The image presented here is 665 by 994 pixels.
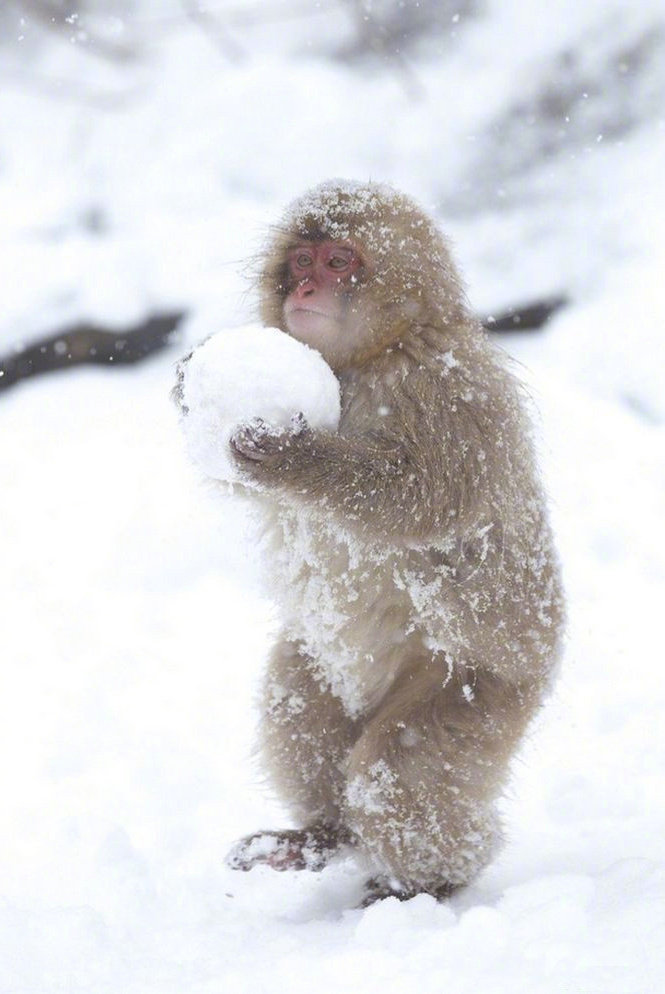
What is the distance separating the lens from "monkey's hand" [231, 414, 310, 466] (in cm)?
257

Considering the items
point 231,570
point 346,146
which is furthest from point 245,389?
point 346,146

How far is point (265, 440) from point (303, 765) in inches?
38.4

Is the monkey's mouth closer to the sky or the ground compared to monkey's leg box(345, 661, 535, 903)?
closer to the sky

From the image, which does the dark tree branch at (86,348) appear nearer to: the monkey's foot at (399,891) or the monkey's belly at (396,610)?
the monkey's belly at (396,610)

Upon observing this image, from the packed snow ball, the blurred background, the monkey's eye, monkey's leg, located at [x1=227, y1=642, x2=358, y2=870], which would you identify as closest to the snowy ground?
the blurred background

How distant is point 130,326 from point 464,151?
2474mm

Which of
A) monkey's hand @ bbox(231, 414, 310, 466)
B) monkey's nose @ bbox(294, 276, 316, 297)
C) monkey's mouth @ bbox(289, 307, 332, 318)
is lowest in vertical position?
monkey's hand @ bbox(231, 414, 310, 466)

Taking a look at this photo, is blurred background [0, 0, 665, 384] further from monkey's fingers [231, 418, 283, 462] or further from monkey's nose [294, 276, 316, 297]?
monkey's fingers [231, 418, 283, 462]

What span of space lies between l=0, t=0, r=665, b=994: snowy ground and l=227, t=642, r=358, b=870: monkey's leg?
0.43ft

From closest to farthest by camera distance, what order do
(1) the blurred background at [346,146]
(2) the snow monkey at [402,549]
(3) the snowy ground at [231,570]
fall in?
(3) the snowy ground at [231,570], (2) the snow monkey at [402,549], (1) the blurred background at [346,146]

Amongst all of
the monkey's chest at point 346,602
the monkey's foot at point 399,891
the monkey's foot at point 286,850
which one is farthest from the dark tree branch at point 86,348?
the monkey's foot at point 399,891

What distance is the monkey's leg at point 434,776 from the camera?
2.73m

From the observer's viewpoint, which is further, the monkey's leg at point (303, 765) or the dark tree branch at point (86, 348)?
the dark tree branch at point (86, 348)

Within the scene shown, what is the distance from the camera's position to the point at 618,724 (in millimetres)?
3998
